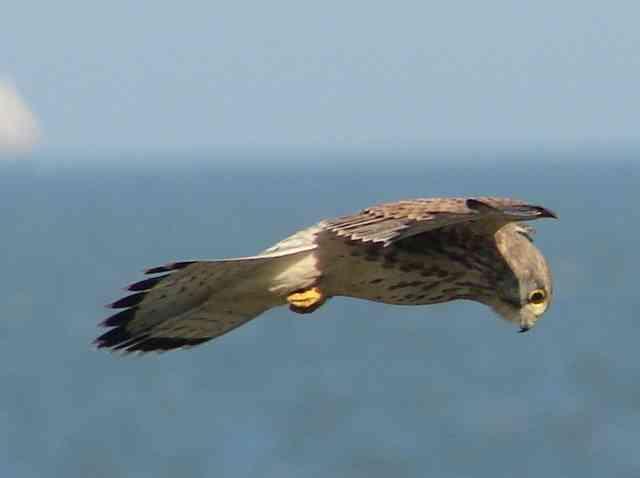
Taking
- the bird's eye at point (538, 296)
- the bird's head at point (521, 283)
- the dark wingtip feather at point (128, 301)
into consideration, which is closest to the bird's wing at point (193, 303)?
the dark wingtip feather at point (128, 301)

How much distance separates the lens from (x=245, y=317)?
8375mm

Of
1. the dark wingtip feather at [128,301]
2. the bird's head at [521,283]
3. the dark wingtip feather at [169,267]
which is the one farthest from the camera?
the bird's head at [521,283]

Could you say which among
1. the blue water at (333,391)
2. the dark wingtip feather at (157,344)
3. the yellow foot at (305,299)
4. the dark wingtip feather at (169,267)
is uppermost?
the dark wingtip feather at (169,267)

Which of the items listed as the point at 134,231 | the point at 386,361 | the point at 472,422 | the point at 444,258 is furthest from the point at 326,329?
the point at 444,258

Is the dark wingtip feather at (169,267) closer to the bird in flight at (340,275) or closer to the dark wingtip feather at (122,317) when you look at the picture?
the bird in flight at (340,275)

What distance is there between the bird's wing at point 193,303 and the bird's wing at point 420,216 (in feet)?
0.97

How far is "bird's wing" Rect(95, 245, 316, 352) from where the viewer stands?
8.10 metres

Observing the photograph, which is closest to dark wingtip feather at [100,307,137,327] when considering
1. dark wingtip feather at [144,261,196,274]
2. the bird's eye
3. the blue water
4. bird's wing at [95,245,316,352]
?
bird's wing at [95,245,316,352]

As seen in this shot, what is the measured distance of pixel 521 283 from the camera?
8602mm

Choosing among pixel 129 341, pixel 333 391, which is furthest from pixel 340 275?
pixel 333 391

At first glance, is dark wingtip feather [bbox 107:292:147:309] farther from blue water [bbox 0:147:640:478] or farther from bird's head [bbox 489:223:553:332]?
blue water [bbox 0:147:640:478]

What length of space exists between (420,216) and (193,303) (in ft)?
3.07

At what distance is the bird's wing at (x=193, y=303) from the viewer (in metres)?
8.10

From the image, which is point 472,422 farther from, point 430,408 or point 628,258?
point 628,258
